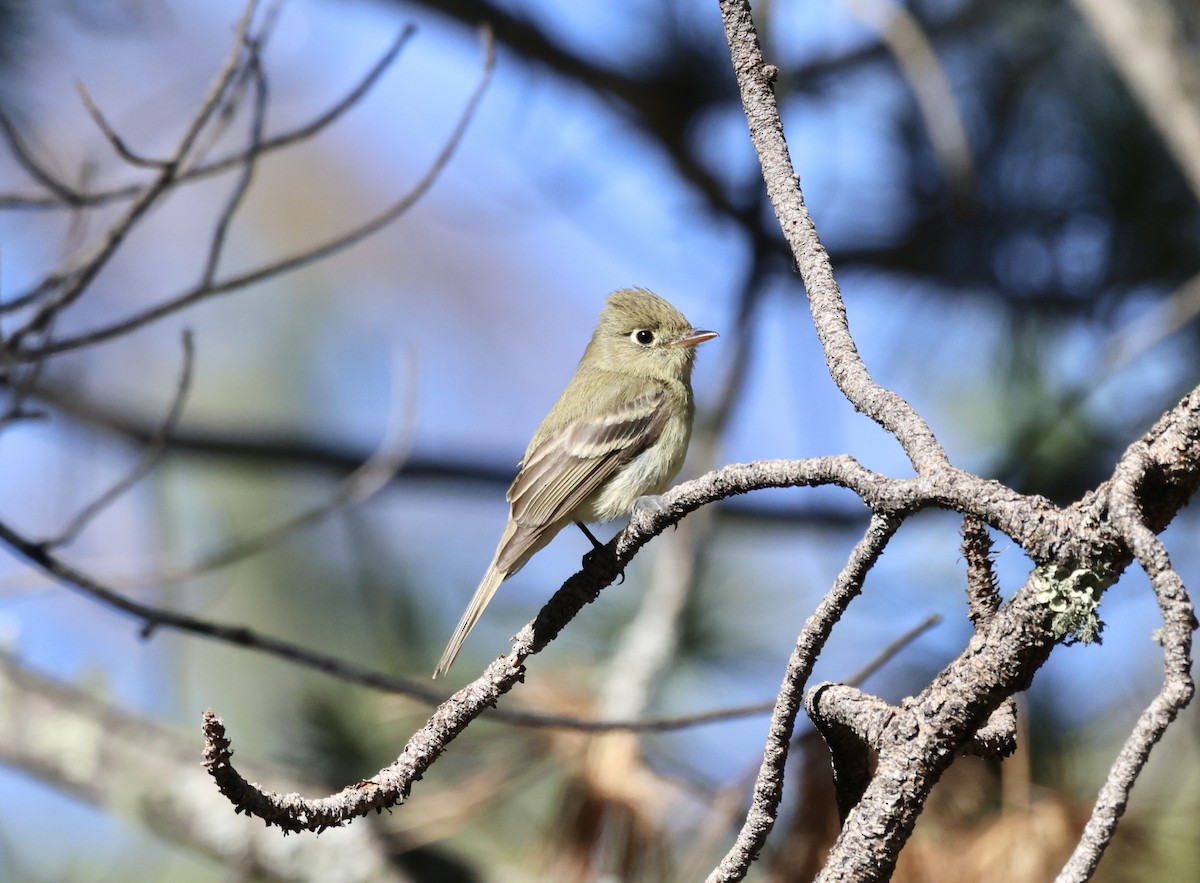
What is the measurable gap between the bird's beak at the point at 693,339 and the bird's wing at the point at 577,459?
229 millimetres

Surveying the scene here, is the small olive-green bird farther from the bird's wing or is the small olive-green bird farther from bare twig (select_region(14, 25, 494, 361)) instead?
bare twig (select_region(14, 25, 494, 361))

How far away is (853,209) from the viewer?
418 centimetres

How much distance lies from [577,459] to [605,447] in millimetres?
82

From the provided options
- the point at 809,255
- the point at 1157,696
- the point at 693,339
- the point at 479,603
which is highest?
the point at 693,339

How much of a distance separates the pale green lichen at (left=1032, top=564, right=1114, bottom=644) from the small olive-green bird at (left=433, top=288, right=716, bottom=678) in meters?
1.62

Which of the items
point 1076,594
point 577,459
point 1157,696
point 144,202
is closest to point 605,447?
point 577,459

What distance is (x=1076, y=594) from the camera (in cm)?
105

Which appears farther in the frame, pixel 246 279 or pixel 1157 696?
pixel 246 279

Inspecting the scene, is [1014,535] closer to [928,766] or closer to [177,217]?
[928,766]

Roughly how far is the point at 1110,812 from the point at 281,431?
368 centimetres

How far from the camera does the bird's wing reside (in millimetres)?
2887

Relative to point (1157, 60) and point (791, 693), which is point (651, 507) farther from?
point (1157, 60)

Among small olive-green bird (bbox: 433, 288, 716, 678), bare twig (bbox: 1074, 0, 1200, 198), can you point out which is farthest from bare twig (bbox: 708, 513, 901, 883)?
bare twig (bbox: 1074, 0, 1200, 198)

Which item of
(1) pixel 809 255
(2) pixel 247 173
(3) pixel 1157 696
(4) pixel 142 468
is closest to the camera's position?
(3) pixel 1157 696
